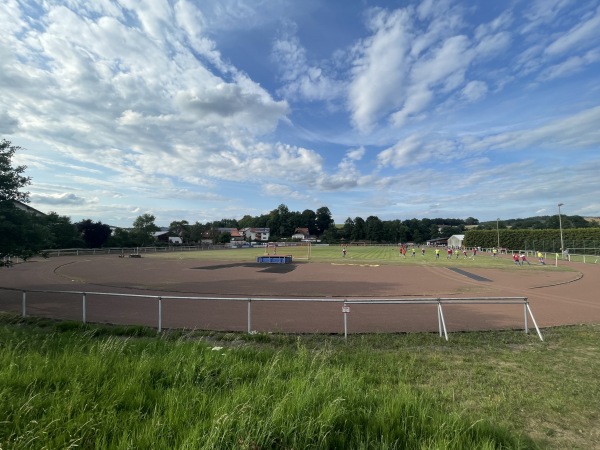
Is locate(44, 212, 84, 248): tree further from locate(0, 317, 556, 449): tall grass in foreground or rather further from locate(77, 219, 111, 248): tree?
locate(0, 317, 556, 449): tall grass in foreground

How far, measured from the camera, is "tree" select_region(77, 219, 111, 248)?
2238 inches

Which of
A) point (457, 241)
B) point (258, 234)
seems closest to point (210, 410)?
point (457, 241)

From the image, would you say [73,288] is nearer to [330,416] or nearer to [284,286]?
[284,286]

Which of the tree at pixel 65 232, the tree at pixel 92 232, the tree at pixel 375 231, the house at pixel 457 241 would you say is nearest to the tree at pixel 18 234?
the tree at pixel 65 232

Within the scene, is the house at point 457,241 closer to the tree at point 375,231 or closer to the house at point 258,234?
the tree at point 375,231

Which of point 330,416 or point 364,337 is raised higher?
point 330,416

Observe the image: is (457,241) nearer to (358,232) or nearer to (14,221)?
(358,232)

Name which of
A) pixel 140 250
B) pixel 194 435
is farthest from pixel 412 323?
pixel 140 250

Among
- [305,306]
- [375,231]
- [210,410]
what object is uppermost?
[375,231]

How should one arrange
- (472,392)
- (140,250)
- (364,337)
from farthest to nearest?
(140,250) < (364,337) < (472,392)

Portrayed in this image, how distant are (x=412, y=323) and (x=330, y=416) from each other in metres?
8.74

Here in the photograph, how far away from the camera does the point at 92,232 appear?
188 ft

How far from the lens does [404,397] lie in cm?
376

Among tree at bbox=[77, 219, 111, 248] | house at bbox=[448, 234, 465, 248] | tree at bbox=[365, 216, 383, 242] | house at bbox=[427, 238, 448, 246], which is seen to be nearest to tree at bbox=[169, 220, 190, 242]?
tree at bbox=[77, 219, 111, 248]
